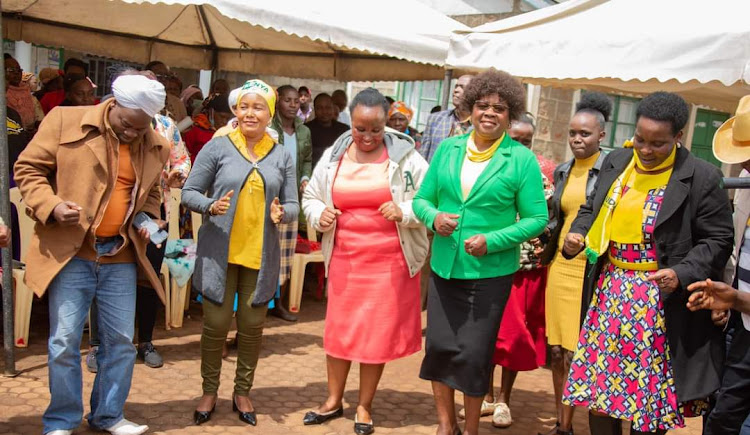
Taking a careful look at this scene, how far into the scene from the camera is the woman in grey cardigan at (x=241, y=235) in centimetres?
440

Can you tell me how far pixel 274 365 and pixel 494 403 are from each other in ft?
5.69

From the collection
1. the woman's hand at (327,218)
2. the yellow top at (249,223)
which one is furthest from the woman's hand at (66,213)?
the woman's hand at (327,218)

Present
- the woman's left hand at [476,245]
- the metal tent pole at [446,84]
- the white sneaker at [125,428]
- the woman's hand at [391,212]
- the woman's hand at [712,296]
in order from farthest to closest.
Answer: the metal tent pole at [446,84] → the woman's hand at [391,212] → the white sneaker at [125,428] → the woman's left hand at [476,245] → the woman's hand at [712,296]

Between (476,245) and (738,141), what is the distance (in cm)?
132

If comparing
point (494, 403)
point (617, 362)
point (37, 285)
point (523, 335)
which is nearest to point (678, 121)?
point (617, 362)

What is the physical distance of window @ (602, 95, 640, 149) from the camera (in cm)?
1399

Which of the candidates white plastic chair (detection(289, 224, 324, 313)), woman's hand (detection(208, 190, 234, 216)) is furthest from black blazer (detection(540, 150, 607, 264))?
white plastic chair (detection(289, 224, 324, 313))

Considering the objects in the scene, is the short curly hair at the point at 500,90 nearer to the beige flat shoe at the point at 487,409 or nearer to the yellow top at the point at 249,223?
the yellow top at the point at 249,223

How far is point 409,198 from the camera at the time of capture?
4.58 metres

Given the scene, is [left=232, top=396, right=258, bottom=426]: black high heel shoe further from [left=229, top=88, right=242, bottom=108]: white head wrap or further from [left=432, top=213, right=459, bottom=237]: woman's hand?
[left=229, top=88, right=242, bottom=108]: white head wrap

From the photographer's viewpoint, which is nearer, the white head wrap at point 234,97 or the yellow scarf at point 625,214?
the yellow scarf at point 625,214

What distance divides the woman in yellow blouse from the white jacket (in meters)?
0.86

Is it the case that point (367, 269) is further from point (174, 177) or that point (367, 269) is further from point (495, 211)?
point (174, 177)

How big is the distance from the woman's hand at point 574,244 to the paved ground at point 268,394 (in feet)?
5.32
